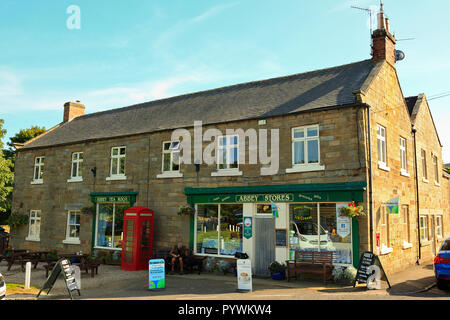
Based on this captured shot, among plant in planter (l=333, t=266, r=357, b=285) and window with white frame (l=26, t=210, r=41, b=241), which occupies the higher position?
window with white frame (l=26, t=210, r=41, b=241)

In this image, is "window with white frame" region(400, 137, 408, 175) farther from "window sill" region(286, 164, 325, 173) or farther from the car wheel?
the car wheel

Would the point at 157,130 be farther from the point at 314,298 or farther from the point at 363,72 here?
the point at 314,298

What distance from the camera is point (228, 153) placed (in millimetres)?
15945

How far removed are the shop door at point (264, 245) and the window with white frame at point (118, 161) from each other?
8095 millimetres

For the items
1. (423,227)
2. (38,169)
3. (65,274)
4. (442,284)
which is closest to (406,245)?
(423,227)

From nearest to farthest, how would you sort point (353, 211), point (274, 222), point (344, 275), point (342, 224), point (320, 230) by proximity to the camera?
point (344, 275)
point (353, 211)
point (342, 224)
point (320, 230)
point (274, 222)

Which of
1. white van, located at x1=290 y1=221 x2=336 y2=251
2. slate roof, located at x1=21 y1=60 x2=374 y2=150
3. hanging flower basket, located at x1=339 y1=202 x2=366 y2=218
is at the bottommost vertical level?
white van, located at x1=290 y1=221 x2=336 y2=251

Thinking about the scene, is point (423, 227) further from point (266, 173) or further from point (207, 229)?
point (207, 229)

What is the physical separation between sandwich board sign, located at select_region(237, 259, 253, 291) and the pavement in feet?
0.83

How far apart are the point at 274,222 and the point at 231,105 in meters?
6.27

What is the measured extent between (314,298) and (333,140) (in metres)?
5.79

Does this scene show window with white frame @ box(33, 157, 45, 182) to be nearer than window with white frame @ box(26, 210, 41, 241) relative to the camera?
No

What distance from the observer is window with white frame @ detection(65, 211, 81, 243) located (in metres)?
20.3

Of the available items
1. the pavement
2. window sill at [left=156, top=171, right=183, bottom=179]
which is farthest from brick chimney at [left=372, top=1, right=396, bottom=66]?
window sill at [left=156, top=171, right=183, bottom=179]
